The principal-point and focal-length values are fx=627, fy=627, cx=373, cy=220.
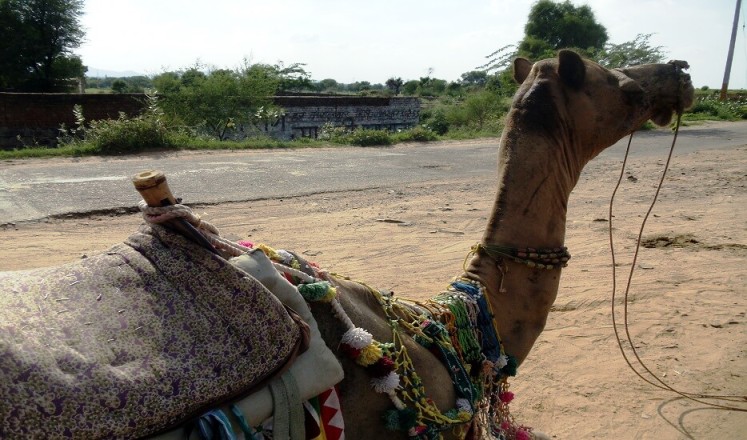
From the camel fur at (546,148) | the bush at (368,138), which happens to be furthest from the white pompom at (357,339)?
the bush at (368,138)

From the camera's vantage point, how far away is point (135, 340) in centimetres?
183

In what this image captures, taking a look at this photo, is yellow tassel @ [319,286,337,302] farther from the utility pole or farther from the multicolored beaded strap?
the utility pole

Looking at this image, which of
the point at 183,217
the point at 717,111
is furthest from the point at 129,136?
the point at 717,111

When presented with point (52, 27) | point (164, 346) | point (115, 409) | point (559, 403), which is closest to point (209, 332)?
point (164, 346)

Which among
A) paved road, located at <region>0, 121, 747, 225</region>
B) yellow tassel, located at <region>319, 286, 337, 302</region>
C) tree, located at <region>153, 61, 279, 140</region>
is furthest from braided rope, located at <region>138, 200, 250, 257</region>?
tree, located at <region>153, 61, 279, 140</region>

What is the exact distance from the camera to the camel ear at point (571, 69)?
9.77ft

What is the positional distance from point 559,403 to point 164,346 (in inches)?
137

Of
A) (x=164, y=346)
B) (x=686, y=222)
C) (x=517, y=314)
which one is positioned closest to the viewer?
(x=164, y=346)

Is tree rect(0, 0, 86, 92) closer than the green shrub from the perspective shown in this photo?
No

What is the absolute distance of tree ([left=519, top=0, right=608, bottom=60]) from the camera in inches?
1859

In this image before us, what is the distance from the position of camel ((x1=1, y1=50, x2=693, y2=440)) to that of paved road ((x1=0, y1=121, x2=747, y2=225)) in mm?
7369

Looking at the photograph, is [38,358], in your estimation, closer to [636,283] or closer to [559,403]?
[559,403]

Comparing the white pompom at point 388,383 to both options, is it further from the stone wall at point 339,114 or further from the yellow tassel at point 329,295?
the stone wall at point 339,114

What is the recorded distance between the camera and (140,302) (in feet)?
6.34
